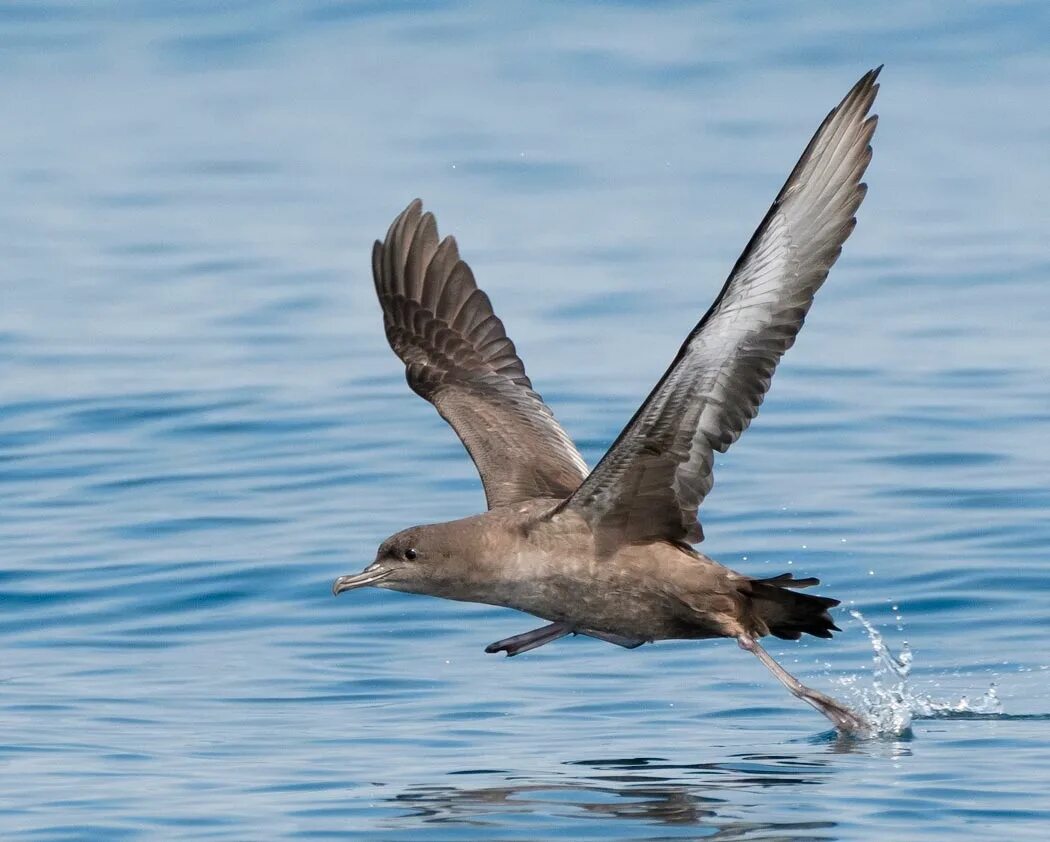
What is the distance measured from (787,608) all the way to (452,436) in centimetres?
512

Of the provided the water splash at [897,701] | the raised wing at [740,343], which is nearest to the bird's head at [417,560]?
the raised wing at [740,343]

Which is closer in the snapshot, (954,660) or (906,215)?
(954,660)

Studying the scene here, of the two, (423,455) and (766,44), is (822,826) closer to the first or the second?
(423,455)

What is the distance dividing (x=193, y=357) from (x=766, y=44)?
11.8 meters

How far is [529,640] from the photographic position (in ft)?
31.8

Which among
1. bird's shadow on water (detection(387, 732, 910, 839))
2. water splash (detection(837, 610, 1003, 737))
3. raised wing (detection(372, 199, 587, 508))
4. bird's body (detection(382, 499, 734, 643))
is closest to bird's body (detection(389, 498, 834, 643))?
bird's body (detection(382, 499, 734, 643))

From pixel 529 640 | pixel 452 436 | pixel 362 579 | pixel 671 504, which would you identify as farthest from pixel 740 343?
pixel 452 436

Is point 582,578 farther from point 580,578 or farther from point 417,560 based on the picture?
point 417,560

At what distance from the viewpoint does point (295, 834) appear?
7484 mm

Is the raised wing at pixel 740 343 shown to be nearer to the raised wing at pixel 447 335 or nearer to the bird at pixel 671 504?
the bird at pixel 671 504

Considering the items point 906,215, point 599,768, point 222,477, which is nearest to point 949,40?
point 906,215

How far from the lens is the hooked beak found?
8820 millimetres

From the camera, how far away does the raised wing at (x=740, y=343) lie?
7992 millimetres

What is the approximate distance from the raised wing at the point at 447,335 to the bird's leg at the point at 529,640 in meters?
1.07
